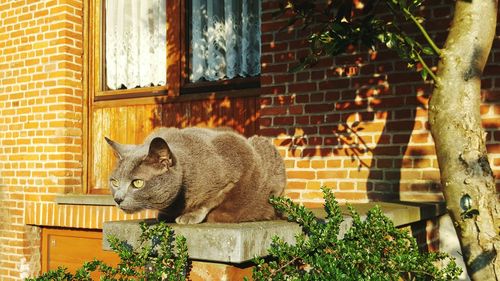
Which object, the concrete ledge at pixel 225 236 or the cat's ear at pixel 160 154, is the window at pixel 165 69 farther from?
the cat's ear at pixel 160 154

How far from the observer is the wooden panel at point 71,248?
6.24 meters

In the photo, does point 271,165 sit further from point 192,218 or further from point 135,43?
point 135,43

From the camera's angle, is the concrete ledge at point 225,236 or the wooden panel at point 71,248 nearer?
the concrete ledge at point 225,236

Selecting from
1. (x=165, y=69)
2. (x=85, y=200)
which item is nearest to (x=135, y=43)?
(x=165, y=69)

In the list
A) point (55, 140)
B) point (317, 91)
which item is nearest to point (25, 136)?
point (55, 140)

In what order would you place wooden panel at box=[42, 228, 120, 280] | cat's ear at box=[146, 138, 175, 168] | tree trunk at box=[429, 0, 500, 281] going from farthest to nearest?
wooden panel at box=[42, 228, 120, 280], tree trunk at box=[429, 0, 500, 281], cat's ear at box=[146, 138, 175, 168]

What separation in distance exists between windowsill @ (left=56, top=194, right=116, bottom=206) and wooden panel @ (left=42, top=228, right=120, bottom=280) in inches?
14.8

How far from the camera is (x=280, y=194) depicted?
308 centimetres

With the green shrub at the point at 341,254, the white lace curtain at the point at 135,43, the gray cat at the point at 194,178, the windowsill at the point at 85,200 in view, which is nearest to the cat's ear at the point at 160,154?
the gray cat at the point at 194,178

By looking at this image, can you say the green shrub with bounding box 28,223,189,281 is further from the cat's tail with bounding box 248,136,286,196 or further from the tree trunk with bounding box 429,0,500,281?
the tree trunk with bounding box 429,0,500,281

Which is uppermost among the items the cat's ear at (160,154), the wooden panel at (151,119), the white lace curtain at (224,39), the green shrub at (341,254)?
the white lace curtain at (224,39)

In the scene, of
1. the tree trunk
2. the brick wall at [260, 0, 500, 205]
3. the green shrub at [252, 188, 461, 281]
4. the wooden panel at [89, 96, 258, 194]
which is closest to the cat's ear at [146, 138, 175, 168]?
the green shrub at [252, 188, 461, 281]

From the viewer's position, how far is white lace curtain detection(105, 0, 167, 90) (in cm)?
656

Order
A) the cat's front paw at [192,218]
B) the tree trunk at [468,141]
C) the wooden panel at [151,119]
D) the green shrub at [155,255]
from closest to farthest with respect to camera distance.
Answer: the green shrub at [155,255] → the cat's front paw at [192,218] → the tree trunk at [468,141] → the wooden panel at [151,119]
